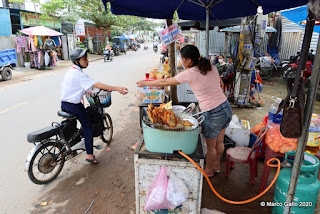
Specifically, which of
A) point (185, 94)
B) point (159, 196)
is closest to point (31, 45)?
point (185, 94)

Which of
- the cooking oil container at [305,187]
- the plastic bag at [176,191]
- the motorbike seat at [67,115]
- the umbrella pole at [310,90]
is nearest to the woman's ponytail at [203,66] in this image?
the umbrella pole at [310,90]

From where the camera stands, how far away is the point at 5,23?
13.5m

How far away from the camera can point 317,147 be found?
8.97 ft

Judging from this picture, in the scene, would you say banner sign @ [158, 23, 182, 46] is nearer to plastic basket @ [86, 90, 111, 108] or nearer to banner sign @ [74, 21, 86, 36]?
plastic basket @ [86, 90, 111, 108]

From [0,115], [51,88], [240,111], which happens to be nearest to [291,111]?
[240,111]

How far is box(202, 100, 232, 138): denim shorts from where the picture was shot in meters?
2.72

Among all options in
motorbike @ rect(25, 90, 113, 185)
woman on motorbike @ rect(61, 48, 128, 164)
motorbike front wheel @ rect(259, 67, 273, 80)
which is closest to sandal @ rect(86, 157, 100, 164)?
motorbike @ rect(25, 90, 113, 185)

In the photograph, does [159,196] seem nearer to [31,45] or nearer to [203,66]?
[203,66]

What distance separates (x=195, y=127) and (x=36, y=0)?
1753 cm

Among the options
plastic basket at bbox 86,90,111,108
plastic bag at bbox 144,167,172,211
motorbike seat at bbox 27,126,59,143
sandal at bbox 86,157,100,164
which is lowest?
sandal at bbox 86,157,100,164

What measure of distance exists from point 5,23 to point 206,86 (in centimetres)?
1550

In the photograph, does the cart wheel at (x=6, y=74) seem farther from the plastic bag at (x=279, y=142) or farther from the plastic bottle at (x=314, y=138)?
the plastic bottle at (x=314, y=138)

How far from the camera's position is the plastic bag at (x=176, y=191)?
196 centimetres

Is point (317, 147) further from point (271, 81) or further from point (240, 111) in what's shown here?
point (271, 81)
